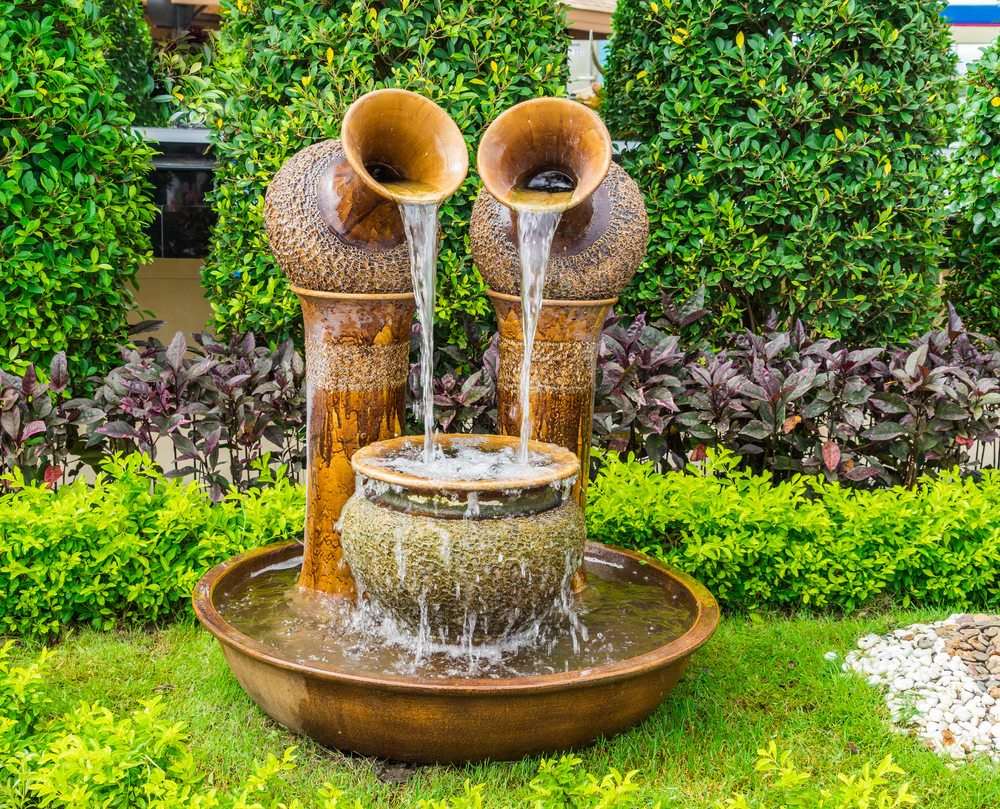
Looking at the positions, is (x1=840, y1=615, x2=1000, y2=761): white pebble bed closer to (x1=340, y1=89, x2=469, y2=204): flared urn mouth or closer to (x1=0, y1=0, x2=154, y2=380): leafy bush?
(x1=340, y1=89, x2=469, y2=204): flared urn mouth

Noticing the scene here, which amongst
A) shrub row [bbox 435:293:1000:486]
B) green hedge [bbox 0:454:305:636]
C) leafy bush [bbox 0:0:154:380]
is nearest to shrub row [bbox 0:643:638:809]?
green hedge [bbox 0:454:305:636]

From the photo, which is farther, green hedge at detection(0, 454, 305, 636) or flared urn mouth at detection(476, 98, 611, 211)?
green hedge at detection(0, 454, 305, 636)

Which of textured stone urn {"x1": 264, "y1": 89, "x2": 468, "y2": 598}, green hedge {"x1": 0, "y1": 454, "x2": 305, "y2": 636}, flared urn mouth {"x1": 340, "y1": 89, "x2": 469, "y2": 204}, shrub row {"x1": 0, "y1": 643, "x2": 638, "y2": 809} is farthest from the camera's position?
green hedge {"x1": 0, "y1": 454, "x2": 305, "y2": 636}

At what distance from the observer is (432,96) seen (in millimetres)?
4316

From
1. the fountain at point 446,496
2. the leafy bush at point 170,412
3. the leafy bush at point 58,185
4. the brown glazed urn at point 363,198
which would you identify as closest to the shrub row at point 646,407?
the leafy bush at point 170,412

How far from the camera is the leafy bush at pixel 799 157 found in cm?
465

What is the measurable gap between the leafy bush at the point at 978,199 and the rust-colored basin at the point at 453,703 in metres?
3.52

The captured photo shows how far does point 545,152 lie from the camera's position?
10.5 ft

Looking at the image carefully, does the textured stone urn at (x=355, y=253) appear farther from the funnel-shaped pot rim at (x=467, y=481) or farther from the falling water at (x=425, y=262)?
the funnel-shaped pot rim at (x=467, y=481)

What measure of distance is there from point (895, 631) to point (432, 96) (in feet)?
9.69

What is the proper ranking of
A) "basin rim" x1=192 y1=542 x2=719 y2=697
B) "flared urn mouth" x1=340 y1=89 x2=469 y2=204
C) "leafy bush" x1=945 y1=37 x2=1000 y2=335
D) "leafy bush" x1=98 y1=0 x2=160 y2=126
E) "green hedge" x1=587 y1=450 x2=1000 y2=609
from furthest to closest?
"leafy bush" x1=98 y1=0 x2=160 y2=126 → "leafy bush" x1=945 y1=37 x2=1000 y2=335 → "green hedge" x1=587 y1=450 x2=1000 y2=609 → "flared urn mouth" x1=340 y1=89 x2=469 y2=204 → "basin rim" x1=192 y1=542 x2=719 y2=697

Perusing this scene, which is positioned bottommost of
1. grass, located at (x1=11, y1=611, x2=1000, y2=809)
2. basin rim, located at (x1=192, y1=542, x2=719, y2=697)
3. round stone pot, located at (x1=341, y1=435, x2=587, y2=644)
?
grass, located at (x1=11, y1=611, x2=1000, y2=809)

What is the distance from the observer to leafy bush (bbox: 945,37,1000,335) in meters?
5.38

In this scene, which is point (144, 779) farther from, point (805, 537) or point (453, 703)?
point (805, 537)
